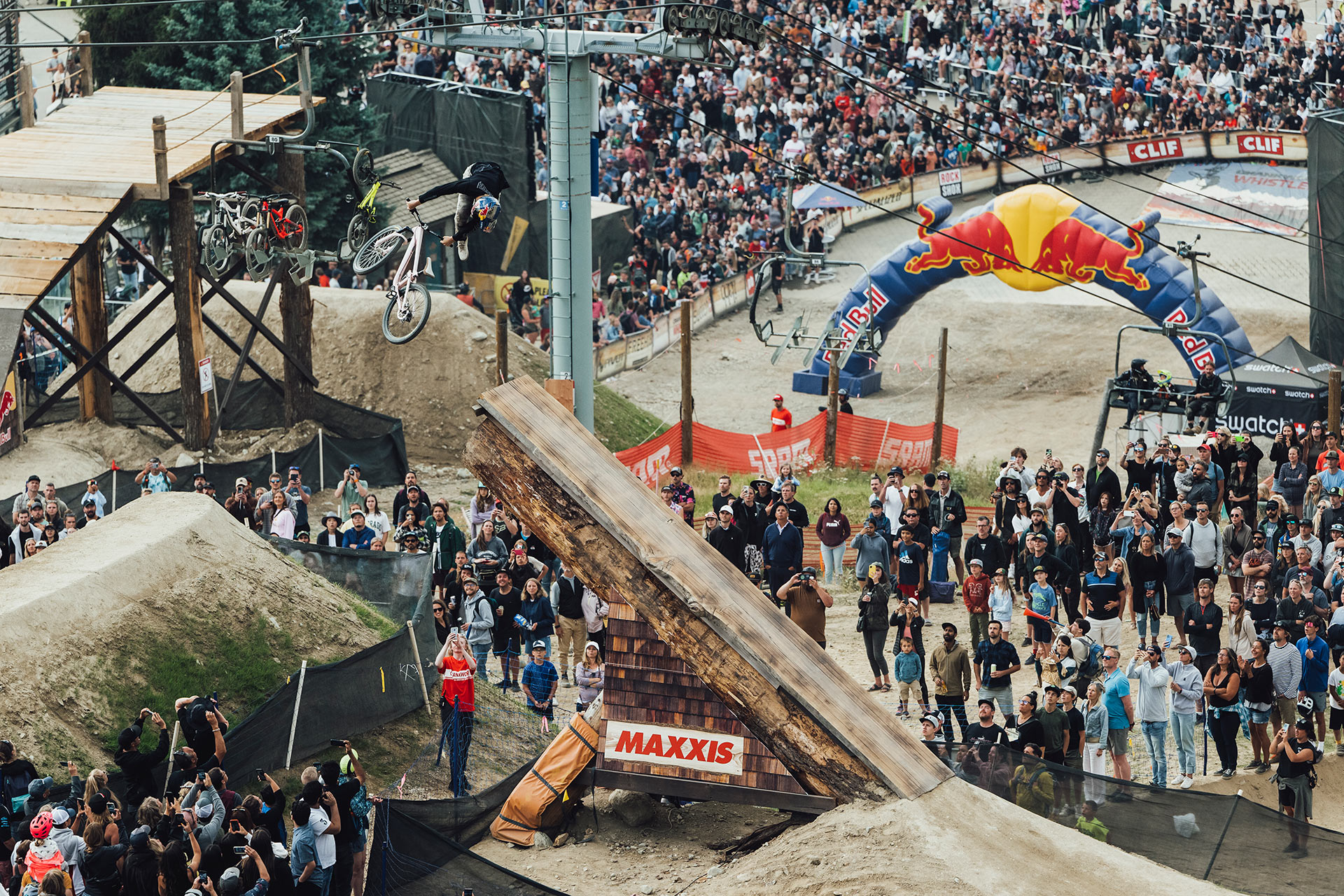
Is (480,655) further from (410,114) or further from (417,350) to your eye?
(410,114)

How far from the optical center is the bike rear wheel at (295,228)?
21.2m

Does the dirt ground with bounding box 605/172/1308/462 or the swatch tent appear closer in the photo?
the swatch tent

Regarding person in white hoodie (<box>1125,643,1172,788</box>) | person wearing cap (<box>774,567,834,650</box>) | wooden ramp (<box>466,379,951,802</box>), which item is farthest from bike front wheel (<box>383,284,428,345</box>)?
person in white hoodie (<box>1125,643,1172,788</box>)

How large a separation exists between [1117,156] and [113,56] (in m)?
22.3

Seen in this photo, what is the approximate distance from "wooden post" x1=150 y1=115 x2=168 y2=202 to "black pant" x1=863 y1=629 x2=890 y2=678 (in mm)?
12604

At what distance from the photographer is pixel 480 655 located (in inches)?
668

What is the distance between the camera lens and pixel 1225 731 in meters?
14.6

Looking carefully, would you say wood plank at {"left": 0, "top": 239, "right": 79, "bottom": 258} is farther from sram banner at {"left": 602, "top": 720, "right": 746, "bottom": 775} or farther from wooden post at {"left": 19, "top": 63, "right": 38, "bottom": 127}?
sram banner at {"left": 602, "top": 720, "right": 746, "bottom": 775}

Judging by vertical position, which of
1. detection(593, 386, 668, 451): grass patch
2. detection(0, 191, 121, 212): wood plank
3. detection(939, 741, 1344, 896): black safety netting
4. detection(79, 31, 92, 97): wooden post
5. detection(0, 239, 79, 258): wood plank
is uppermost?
detection(79, 31, 92, 97): wooden post

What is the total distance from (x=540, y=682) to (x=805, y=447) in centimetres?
1104

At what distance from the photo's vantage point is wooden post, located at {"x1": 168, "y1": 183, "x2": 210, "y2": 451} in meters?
24.5

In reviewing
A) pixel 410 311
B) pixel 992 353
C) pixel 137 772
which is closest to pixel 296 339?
pixel 410 311

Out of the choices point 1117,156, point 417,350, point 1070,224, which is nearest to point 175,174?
point 417,350

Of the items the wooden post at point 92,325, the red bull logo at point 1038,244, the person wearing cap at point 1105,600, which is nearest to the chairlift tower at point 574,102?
the person wearing cap at point 1105,600
